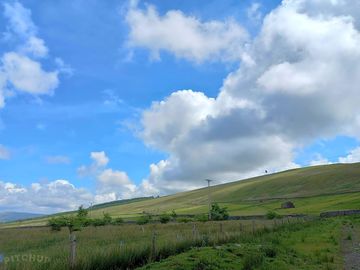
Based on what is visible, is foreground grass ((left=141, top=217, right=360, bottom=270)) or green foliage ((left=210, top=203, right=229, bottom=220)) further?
green foliage ((left=210, top=203, right=229, bottom=220))

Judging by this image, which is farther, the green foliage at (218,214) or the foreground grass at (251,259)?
the green foliage at (218,214)

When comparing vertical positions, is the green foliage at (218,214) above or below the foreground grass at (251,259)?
above

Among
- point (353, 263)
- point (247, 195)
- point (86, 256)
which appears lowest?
Answer: point (353, 263)

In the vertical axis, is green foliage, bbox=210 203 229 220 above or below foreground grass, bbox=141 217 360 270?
above

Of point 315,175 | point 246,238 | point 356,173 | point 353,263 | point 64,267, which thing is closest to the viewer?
point 64,267

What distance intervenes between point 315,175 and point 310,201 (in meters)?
61.5

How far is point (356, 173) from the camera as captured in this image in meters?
177

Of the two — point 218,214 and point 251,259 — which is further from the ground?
point 218,214

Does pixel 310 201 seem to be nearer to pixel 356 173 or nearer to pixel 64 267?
pixel 356 173

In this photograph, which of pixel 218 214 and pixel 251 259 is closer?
pixel 251 259

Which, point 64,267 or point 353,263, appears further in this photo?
point 353,263

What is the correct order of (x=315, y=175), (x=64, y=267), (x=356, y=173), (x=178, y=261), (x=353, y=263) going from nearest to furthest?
(x=64, y=267) < (x=178, y=261) < (x=353, y=263) < (x=356, y=173) < (x=315, y=175)

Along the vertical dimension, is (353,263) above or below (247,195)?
below

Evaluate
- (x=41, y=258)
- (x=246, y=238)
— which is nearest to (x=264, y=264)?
(x=41, y=258)
